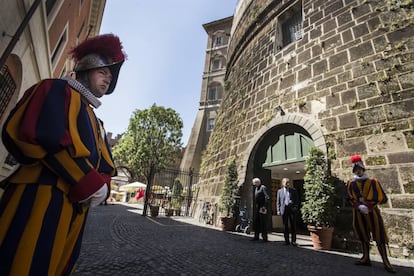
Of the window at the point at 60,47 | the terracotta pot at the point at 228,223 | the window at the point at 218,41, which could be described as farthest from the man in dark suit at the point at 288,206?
the window at the point at 218,41

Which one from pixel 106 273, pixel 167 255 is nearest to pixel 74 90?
pixel 106 273

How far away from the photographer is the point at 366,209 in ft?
12.6

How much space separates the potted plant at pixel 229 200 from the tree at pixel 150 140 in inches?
752

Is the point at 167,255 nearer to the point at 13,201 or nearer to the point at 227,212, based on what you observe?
the point at 13,201

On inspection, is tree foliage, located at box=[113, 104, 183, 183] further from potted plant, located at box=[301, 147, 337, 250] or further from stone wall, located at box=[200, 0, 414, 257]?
potted plant, located at box=[301, 147, 337, 250]

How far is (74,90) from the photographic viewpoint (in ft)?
4.57

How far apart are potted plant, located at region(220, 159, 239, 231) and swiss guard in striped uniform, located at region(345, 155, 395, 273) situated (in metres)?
3.71

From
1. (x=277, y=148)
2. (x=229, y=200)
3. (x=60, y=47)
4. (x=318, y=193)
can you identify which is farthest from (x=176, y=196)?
(x=318, y=193)

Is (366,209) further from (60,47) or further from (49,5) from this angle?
(60,47)

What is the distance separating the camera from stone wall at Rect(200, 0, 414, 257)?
182 inches

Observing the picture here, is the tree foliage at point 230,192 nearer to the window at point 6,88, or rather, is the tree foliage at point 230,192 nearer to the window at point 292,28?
the window at point 292,28

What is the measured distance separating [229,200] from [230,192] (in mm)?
260

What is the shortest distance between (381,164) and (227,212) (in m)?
4.43

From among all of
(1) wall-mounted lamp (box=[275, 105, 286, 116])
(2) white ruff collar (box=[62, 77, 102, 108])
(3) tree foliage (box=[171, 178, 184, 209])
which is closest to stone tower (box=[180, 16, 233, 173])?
(3) tree foliage (box=[171, 178, 184, 209])
